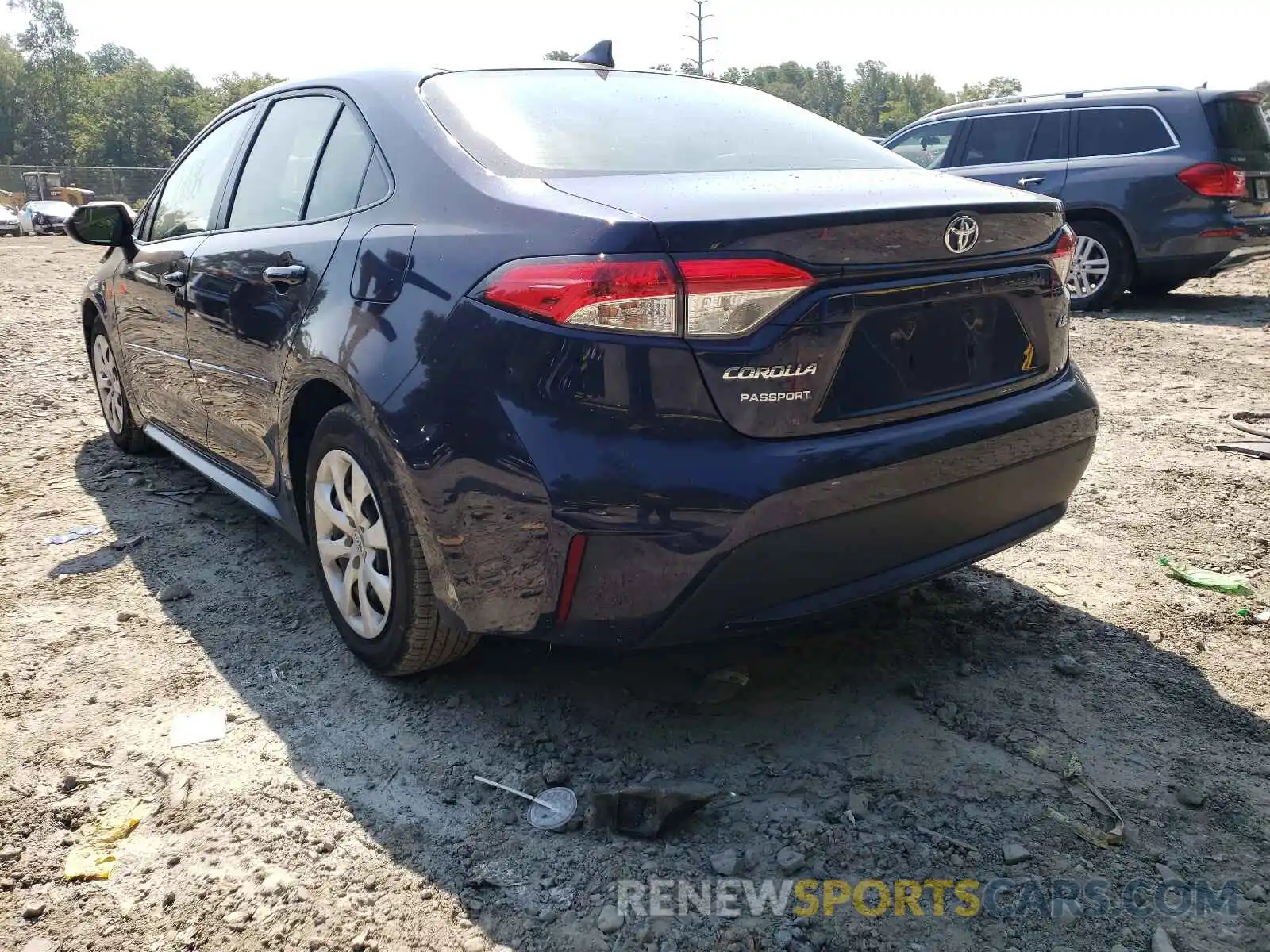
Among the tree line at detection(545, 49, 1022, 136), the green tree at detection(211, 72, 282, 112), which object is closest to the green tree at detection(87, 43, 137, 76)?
the green tree at detection(211, 72, 282, 112)

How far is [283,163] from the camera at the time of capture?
346 cm

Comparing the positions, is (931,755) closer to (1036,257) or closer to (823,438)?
(823,438)

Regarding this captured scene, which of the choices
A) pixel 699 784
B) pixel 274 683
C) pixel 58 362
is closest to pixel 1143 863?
pixel 699 784

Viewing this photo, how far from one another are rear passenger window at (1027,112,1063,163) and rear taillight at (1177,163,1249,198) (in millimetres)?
1243

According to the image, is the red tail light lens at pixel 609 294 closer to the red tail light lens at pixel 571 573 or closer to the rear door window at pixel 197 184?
the red tail light lens at pixel 571 573

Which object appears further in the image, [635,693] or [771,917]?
[635,693]

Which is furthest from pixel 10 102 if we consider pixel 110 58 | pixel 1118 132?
pixel 1118 132

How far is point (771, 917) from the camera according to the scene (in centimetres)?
200

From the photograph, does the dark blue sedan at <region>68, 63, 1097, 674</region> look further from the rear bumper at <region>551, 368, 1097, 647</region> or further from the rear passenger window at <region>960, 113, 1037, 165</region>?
the rear passenger window at <region>960, 113, 1037, 165</region>

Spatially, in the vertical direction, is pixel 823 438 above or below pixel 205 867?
above

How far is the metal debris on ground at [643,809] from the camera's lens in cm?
226

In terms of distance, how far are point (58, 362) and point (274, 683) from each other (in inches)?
219

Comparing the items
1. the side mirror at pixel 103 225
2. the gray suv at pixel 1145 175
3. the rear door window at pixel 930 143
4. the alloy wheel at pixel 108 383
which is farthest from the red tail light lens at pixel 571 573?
the rear door window at pixel 930 143

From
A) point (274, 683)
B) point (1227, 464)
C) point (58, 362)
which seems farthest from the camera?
point (58, 362)
